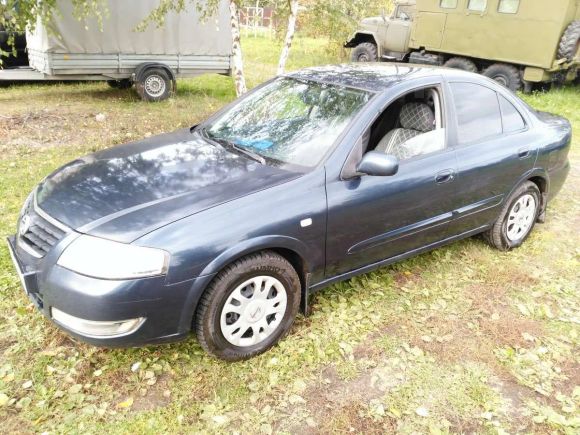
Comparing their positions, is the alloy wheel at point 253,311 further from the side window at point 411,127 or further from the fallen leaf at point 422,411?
the side window at point 411,127

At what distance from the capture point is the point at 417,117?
A: 12.1 ft

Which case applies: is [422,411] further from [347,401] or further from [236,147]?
[236,147]

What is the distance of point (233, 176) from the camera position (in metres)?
2.86

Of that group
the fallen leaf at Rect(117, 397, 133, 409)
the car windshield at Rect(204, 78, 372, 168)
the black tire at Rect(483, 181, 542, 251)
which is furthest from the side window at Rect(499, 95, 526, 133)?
the fallen leaf at Rect(117, 397, 133, 409)

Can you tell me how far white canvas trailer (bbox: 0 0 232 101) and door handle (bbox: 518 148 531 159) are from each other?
22.5 ft

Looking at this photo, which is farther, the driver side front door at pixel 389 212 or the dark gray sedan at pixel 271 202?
the driver side front door at pixel 389 212

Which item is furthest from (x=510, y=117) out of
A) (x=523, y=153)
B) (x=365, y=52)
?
(x=365, y=52)

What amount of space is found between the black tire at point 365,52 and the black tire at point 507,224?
10.8m

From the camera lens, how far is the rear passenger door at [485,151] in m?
3.59

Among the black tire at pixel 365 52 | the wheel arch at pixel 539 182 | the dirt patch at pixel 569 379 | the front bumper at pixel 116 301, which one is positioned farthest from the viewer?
the black tire at pixel 365 52

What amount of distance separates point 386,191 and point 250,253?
3.37ft

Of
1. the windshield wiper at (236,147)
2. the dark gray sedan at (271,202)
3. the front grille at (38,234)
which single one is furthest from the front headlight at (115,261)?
the windshield wiper at (236,147)

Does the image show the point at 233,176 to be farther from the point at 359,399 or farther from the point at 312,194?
the point at 359,399

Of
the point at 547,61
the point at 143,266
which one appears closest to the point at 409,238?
the point at 143,266
